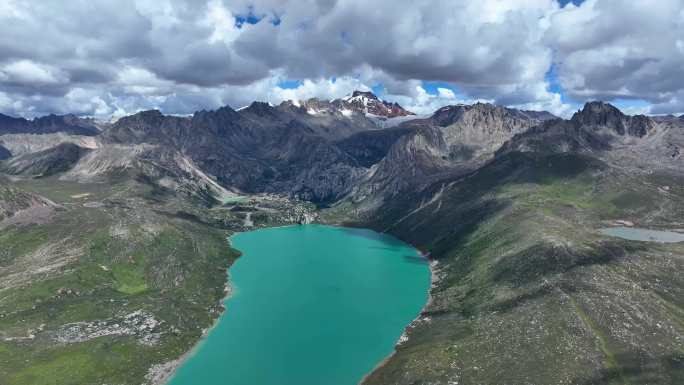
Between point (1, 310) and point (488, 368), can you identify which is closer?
point (488, 368)

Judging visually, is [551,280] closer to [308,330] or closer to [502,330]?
[502,330]

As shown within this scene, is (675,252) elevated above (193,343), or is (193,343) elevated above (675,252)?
(675,252)

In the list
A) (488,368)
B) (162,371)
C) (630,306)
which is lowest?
(162,371)

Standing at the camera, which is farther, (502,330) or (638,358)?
(502,330)

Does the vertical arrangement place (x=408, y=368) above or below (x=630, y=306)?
below

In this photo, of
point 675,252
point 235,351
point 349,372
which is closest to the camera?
point 349,372

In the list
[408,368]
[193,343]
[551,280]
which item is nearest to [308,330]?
[193,343]

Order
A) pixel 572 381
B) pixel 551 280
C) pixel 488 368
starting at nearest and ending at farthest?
pixel 572 381 → pixel 488 368 → pixel 551 280

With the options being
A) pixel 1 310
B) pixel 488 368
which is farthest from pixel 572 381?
pixel 1 310

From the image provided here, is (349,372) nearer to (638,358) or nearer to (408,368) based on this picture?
(408,368)
